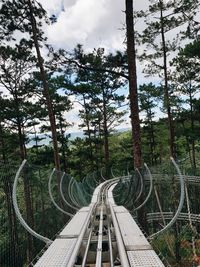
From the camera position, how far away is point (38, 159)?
85.6 feet

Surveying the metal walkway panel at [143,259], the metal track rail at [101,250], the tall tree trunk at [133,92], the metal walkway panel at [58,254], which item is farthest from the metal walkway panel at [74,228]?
the tall tree trunk at [133,92]

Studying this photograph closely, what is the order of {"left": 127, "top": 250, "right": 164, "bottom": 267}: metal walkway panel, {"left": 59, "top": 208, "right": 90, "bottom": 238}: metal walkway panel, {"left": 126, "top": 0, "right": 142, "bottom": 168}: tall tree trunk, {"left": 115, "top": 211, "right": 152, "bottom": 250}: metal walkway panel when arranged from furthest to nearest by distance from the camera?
{"left": 126, "top": 0, "right": 142, "bottom": 168}: tall tree trunk
{"left": 59, "top": 208, "right": 90, "bottom": 238}: metal walkway panel
{"left": 115, "top": 211, "right": 152, "bottom": 250}: metal walkway panel
{"left": 127, "top": 250, "right": 164, "bottom": 267}: metal walkway panel

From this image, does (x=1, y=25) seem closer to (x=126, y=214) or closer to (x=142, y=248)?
(x=126, y=214)

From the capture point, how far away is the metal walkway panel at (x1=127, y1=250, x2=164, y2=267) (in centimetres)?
288

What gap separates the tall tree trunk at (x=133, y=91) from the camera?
8.34m

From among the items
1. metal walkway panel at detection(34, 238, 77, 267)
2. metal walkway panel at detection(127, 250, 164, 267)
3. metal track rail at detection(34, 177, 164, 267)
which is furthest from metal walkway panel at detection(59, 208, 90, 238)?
metal walkway panel at detection(127, 250, 164, 267)

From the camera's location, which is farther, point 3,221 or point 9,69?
point 9,69

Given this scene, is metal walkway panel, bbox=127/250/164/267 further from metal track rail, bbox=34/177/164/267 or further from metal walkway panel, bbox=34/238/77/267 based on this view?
metal walkway panel, bbox=34/238/77/267

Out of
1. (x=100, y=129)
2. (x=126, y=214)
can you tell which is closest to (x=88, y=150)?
(x=100, y=129)

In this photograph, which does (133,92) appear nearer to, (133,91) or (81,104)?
(133,91)

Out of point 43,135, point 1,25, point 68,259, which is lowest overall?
point 68,259

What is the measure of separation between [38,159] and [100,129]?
271 inches

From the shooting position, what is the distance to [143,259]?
3.02m

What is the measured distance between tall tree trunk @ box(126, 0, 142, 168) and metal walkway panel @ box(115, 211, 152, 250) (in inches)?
132
